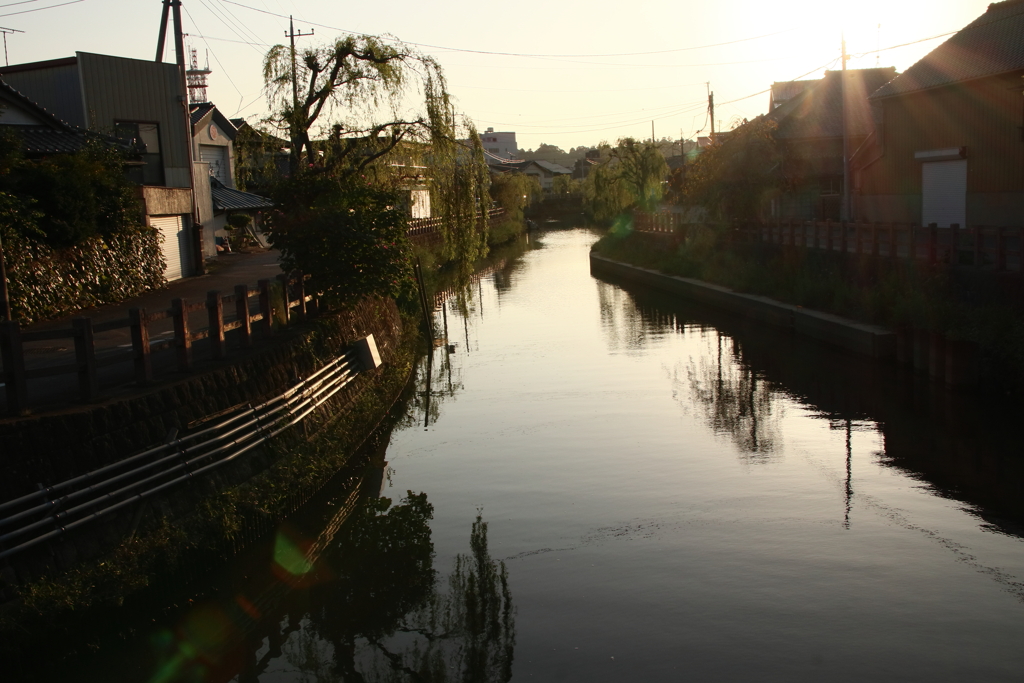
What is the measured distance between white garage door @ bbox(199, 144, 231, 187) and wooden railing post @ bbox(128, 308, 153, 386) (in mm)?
29759

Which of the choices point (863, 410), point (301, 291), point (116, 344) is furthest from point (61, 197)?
point (863, 410)

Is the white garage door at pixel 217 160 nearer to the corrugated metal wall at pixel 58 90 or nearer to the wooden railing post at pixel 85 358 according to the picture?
the corrugated metal wall at pixel 58 90

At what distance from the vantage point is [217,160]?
38.1 metres

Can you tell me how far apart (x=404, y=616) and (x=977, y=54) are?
88.4 ft

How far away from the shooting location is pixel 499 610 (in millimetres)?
8047

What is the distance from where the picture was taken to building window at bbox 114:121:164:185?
23.9m

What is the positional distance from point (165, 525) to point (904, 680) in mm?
6179

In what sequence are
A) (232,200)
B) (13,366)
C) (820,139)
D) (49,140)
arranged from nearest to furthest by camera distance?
(13,366) < (49,140) < (232,200) < (820,139)

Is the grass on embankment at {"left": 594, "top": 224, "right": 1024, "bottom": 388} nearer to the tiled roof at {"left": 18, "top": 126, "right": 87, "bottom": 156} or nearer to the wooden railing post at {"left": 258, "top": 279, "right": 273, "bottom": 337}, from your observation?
the wooden railing post at {"left": 258, "top": 279, "right": 273, "bottom": 337}

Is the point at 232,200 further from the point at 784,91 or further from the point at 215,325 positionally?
the point at 784,91

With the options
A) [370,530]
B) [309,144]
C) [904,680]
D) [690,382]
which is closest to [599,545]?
[370,530]

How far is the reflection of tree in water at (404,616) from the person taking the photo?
23.5 ft

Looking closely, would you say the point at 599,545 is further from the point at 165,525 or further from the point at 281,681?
the point at 165,525

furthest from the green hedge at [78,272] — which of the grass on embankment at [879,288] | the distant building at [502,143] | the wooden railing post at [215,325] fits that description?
the distant building at [502,143]
